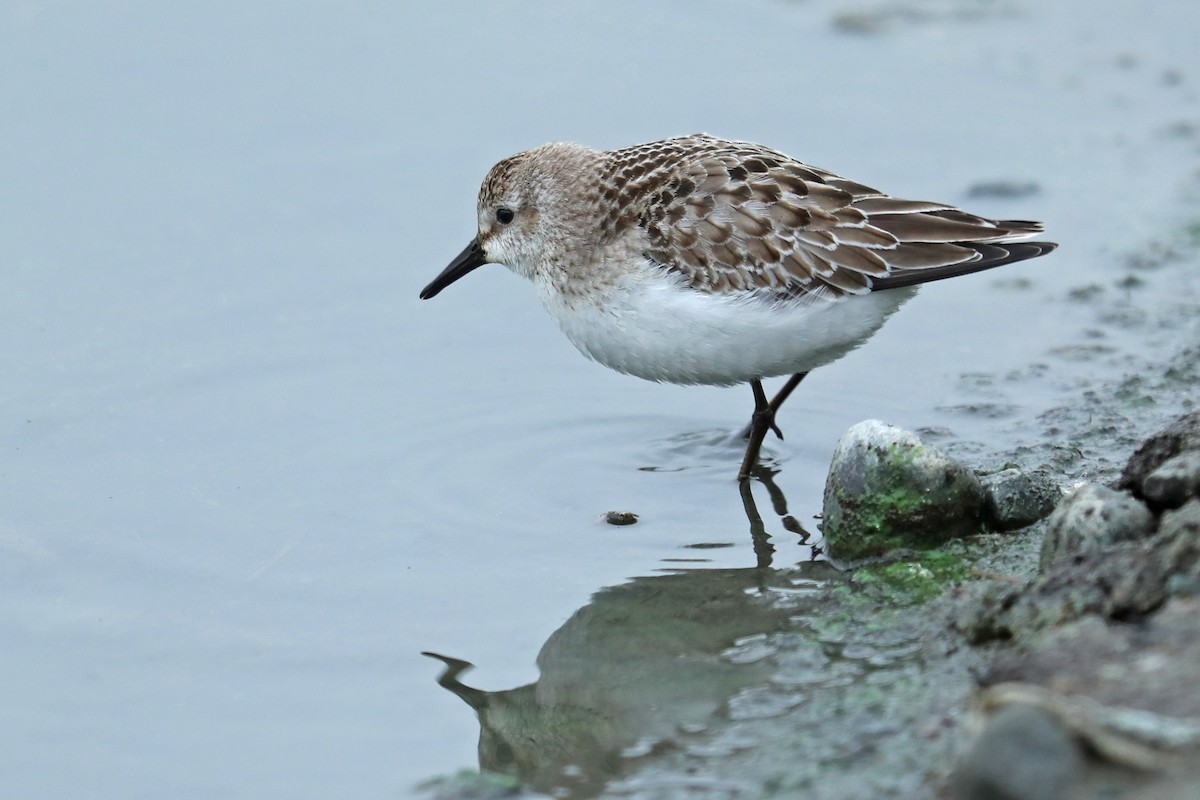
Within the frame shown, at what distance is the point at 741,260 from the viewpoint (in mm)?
6590

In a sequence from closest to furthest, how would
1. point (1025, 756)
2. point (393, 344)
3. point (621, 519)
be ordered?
point (1025, 756) → point (621, 519) → point (393, 344)

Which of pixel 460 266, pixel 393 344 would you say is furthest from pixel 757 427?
pixel 393 344

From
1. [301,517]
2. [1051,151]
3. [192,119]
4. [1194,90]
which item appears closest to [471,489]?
[301,517]

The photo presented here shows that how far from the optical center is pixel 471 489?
696 cm

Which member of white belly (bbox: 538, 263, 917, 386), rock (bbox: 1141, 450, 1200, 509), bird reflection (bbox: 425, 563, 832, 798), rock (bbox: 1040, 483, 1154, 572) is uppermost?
white belly (bbox: 538, 263, 917, 386)

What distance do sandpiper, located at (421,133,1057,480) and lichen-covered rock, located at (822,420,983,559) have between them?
0.74 m

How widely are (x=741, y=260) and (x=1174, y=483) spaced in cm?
229

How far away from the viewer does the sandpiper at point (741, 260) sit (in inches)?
257

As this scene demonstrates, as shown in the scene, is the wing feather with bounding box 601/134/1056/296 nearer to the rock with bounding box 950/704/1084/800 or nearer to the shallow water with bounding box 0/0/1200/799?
the shallow water with bounding box 0/0/1200/799

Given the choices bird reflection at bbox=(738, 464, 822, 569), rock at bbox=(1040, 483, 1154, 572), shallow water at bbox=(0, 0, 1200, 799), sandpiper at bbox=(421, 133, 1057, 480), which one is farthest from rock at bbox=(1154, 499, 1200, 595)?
sandpiper at bbox=(421, 133, 1057, 480)

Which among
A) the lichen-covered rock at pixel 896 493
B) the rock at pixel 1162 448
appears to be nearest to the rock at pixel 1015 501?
the lichen-covered rock at pixel 896 493

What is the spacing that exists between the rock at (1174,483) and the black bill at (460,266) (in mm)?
3840

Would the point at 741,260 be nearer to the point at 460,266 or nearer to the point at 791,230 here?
the point at 791,230

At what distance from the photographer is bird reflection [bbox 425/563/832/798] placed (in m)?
4.89
